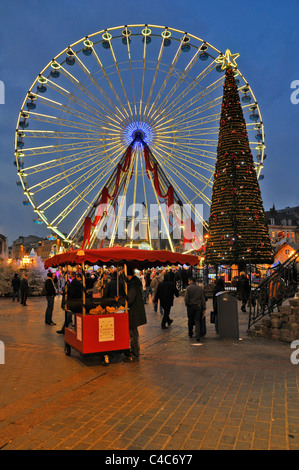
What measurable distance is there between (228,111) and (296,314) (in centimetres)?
1344

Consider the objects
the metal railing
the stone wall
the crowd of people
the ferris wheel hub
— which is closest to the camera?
the crowd of people

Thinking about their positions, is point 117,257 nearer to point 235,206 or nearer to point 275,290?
point 275,290

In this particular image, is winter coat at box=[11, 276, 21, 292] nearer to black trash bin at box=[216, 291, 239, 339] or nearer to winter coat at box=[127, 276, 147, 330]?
black trash bin at box=[216, 291, 239, 339]

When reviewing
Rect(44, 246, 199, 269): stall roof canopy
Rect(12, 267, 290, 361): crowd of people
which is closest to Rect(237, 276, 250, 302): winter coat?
Rect(12, 267, 290, 361): crowd of people

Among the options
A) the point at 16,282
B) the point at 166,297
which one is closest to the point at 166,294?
the point at 166,297

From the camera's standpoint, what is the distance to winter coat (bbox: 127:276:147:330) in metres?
8.07

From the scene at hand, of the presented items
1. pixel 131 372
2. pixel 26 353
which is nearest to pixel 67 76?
pixel 26 353

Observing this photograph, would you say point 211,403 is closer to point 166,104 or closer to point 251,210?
point 251,210

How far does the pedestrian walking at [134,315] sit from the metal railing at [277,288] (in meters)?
3.62

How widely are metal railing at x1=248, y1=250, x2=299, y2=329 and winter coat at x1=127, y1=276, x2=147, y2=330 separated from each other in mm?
3590

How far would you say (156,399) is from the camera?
546 centimetres

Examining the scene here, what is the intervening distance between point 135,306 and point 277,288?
4.56m

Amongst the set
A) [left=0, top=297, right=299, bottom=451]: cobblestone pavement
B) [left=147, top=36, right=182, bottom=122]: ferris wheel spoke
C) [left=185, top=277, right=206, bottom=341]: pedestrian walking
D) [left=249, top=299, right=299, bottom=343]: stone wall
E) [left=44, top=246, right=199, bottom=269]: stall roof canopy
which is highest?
[left=147, top=36, right=182, bottom=122]: ferris wheel spoke

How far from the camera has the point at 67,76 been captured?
24.3 metres
